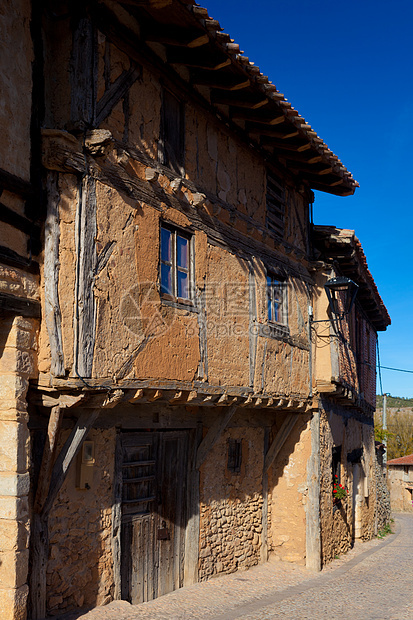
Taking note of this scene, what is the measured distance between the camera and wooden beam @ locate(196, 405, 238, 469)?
823 centimetres

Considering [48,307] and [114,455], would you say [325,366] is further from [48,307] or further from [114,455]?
[48,307]

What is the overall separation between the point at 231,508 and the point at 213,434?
5.43ft

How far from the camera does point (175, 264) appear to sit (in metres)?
7.07

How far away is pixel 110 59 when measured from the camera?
6125 millimetres

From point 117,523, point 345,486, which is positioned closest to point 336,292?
point 345,486

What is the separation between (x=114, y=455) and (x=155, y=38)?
493cm

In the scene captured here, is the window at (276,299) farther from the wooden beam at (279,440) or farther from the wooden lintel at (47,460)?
the wooden lintel at (47,460)

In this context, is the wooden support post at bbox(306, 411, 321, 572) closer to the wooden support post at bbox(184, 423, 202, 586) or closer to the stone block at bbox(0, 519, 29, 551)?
the wooden support post at bbox(184, 423, 202, 586)

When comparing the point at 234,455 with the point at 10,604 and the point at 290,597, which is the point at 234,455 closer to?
the point at 290,597

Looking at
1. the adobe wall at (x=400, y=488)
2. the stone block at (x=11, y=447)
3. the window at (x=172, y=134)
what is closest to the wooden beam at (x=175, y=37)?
the window at (x=172, y=134)

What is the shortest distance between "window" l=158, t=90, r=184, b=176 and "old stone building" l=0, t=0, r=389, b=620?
0.11 ft

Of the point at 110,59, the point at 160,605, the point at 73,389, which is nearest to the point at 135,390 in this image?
the point at 73,389

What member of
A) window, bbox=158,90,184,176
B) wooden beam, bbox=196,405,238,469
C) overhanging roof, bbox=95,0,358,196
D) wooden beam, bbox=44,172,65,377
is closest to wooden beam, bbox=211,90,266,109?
overhanging roof, bbox=95,0,358,196

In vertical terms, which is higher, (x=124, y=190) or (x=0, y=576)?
(x=124, y=190)
